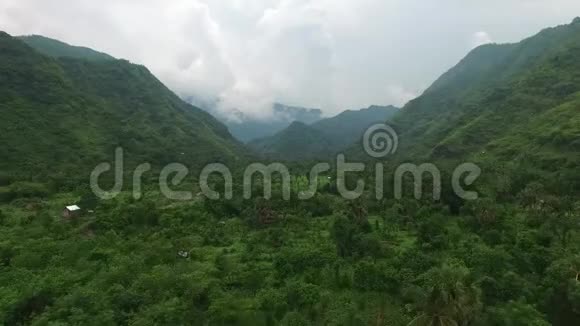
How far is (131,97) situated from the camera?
17888 cm

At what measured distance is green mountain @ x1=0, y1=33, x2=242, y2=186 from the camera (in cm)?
10194

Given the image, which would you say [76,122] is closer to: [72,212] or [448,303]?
[72,212]

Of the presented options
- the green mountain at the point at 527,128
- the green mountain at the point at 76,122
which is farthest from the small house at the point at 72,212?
the green mountain at the point at 527,128

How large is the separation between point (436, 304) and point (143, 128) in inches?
5168

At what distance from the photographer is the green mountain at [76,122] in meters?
102

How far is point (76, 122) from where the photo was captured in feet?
407

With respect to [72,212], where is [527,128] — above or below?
above

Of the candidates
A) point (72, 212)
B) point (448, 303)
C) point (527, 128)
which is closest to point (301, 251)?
point (448, 303)

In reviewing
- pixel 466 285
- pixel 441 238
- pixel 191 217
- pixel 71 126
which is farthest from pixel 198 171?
pixel 466 285

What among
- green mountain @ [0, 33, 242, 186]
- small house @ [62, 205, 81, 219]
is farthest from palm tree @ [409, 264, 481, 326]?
green mountain @ [0, 33, 242, 186]

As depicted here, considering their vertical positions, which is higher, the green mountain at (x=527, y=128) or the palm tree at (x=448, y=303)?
the green mountain at (x=527, y=128)

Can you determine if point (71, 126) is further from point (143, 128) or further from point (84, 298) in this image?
point (84, 298)

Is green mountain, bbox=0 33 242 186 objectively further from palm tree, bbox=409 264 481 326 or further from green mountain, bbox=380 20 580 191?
palm tree, bbox=409 264 481 326

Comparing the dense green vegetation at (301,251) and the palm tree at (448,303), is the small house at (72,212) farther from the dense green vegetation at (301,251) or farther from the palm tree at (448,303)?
the palm tree at (448,303)
